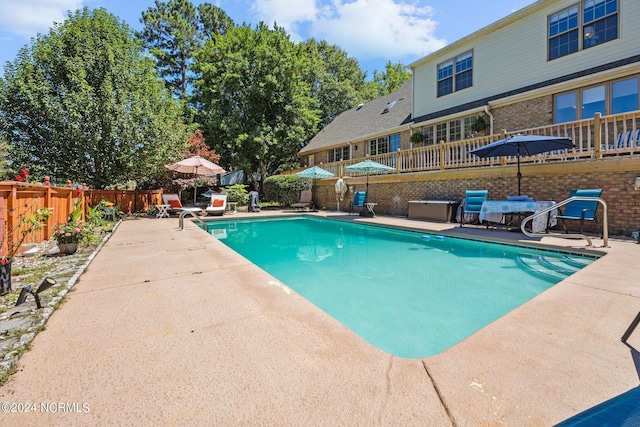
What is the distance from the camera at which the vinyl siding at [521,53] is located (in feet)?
30.4

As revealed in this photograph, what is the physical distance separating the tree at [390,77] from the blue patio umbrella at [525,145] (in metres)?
30.9

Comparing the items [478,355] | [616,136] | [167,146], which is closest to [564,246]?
[616,136]

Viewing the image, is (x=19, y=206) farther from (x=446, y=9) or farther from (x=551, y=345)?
(x=446, y=9)

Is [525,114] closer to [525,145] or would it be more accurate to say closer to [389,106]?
[525,145]

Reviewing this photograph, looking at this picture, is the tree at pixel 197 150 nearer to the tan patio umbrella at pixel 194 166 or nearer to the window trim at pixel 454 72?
the tan patio umbrella at pixel 194 166

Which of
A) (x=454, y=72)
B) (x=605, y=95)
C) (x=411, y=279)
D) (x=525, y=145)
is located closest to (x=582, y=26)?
(x=605, y=95)

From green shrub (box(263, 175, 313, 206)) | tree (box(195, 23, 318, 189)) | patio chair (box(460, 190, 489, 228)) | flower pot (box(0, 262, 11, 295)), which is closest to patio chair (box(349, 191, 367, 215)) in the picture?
green shrub (box(263, 175, 313, 206))

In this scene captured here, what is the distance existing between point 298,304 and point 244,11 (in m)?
27.1

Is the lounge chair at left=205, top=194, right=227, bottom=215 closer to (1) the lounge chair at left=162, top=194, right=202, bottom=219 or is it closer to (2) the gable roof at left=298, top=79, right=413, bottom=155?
(1) the lounge chair at left=162, top=194, right=202, bottom=219

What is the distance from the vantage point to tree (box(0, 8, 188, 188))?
11.6 m

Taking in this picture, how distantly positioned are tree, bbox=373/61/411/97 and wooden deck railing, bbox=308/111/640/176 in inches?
1035

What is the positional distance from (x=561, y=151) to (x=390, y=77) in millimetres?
32915

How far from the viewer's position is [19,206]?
556 cm

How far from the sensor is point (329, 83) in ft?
96.8
